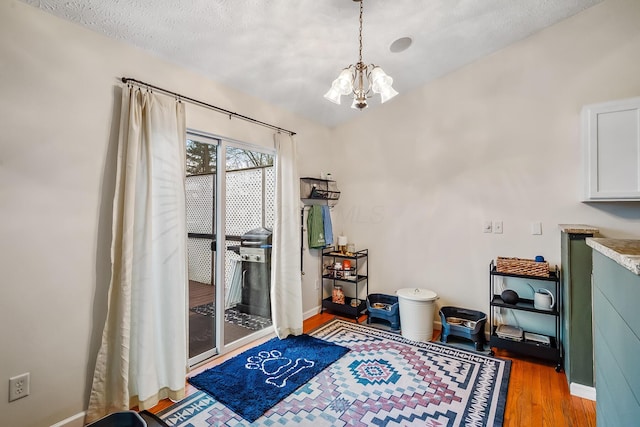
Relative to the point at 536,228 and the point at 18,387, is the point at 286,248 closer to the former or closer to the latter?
the point at 18,387

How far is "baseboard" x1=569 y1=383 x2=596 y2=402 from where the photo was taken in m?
2.05

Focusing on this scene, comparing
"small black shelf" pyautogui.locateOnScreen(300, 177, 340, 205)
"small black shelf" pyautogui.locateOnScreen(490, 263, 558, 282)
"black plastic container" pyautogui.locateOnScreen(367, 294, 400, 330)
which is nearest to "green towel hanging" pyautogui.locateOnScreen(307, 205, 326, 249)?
"small black shelf" pyautogui.locateOnScreen(300, 177, 340, 205)

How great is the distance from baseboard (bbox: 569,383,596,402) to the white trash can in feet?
3.72

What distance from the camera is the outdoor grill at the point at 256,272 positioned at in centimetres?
311

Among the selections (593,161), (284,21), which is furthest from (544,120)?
Result: (284,21)

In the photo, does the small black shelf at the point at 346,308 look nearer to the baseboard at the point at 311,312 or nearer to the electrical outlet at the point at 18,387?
the baseboard at the point at 311,312

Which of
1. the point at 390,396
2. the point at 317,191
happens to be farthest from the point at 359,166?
the point at 390,396

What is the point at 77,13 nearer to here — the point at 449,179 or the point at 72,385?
the point at 72,385

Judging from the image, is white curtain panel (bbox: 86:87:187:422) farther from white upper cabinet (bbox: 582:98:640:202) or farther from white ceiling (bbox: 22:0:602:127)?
white upper cabinet (bbox: 582:98:640:202)

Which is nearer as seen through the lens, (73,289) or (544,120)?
(73,289)

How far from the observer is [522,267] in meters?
2.64

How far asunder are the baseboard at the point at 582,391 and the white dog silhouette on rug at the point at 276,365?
1.90 m

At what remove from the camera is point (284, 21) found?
2.16 m

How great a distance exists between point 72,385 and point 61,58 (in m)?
1.94
